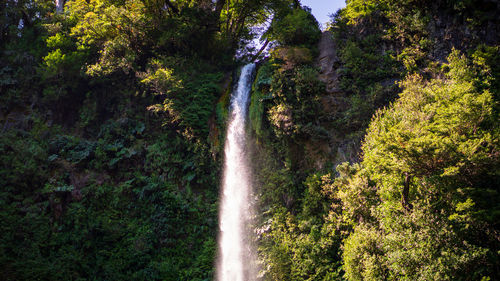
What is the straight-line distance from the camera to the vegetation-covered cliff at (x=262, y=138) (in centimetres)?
609

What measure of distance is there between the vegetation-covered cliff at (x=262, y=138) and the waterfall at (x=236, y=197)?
48cm

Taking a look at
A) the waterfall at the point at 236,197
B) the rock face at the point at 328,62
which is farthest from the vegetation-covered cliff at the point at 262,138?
the waterfall at the point at 236,197

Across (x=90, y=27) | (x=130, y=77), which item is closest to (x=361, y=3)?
(x=130, y=77)

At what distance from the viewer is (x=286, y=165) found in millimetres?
10992

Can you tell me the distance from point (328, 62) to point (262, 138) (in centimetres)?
421

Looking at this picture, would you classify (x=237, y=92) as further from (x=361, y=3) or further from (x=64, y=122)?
(x=64, y=122)

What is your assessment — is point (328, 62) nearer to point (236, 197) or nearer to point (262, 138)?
point (262, 138)

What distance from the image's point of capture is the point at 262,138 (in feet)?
39.5

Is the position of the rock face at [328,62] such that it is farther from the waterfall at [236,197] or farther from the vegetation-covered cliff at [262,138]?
the waterfall at [236,197]

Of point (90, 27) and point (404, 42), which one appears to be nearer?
point (404, 42)

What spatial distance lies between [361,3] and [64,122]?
16.3 meters

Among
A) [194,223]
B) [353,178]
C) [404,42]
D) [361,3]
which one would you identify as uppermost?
[361,3]

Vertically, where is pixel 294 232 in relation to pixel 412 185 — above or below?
below

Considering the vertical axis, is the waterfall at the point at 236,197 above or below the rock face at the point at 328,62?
below
